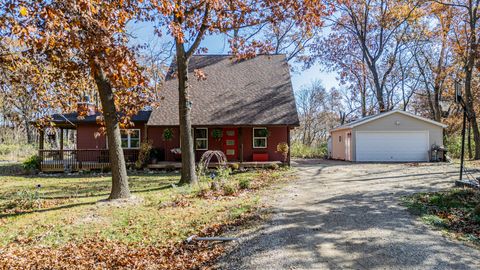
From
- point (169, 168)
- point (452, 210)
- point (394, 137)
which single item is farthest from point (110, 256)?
point (394, 137)

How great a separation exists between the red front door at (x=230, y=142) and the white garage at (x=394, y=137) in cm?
721

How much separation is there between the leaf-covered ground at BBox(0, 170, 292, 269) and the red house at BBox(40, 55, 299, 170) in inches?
230

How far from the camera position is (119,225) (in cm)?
666

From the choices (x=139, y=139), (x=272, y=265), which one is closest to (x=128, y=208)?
(x=272, y=265)

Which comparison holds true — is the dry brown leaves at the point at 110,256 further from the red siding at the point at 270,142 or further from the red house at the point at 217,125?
the red siding at the point at 270,142

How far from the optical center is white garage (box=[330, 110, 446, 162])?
18.7 metres

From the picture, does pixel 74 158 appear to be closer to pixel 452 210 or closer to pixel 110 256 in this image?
pixel 110 256

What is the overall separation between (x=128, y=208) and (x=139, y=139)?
398 inches

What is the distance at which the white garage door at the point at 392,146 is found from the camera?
18.7m

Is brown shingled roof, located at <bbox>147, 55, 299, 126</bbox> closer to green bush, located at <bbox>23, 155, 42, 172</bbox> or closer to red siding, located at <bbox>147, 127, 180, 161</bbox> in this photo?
red siding, located at <bbox>147, 127, 180, 161</bbox>

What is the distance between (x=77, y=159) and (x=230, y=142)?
8141 millimetres

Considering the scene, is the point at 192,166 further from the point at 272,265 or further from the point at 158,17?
the point at 272,265

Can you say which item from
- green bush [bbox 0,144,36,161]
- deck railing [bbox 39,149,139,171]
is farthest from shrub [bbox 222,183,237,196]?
green bush [bbox 0,144,36,161]

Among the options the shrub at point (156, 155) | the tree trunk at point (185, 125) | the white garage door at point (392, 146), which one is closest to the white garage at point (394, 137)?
the white garage door at point (392, 146)
